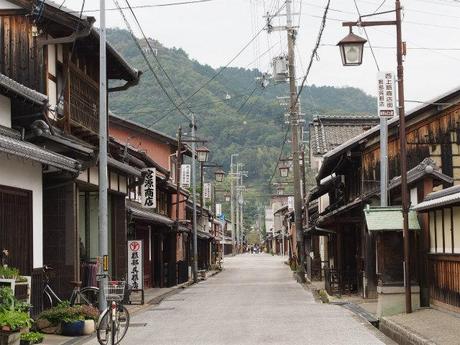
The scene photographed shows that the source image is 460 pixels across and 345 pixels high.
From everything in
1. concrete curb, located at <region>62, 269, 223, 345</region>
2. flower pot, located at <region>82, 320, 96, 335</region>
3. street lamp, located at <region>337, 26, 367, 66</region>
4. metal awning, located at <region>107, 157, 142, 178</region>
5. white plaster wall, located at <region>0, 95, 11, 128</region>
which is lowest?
concrete curb, located at <region>62, 269, 223, 345</region>

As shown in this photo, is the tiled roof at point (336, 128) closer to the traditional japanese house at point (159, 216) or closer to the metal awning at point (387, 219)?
the traditional japanese house at point (159, 216)

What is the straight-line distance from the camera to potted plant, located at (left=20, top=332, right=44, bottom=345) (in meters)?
Result: 13.1

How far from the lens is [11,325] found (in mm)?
11422

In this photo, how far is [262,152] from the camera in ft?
354

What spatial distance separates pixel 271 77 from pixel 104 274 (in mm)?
26241

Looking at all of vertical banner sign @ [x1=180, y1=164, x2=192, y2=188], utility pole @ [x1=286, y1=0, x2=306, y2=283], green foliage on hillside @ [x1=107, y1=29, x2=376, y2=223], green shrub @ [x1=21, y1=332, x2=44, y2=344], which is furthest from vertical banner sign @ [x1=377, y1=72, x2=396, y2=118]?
vertical banner sign @ [x1=180, y1=164, x2=192, y2=188]

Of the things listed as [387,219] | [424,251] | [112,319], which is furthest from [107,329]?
[424,251]

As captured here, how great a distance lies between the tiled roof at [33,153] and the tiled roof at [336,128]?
33.5 m

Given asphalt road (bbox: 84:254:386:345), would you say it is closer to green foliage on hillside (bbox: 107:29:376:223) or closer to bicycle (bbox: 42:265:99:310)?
bicycle (bbox: 42:265:99:310)

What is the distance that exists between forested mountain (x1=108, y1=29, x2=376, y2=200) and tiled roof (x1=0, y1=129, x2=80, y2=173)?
78.3ft

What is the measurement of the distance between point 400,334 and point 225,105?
5854cm

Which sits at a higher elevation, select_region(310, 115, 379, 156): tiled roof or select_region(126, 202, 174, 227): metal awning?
select_region(310, 115, 379, 156): tiled roof

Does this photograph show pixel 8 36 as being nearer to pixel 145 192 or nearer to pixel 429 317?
pixel 429 317

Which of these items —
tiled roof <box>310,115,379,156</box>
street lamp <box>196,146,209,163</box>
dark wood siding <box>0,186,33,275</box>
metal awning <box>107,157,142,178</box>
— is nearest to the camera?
dark wood siding <box>0,186,33,275</box>
